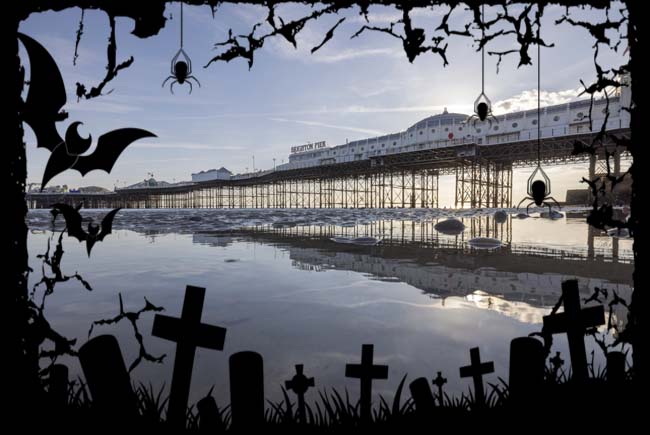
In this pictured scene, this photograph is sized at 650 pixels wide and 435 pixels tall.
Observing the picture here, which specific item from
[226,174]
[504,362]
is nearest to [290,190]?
[226,174]

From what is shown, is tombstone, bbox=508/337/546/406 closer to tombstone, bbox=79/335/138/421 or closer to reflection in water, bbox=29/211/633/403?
reflection in water, bbox=29/211/633/403

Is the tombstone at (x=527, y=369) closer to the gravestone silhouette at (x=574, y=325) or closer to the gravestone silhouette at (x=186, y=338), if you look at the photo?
the gravestone silhouette at (x=574, y=325)

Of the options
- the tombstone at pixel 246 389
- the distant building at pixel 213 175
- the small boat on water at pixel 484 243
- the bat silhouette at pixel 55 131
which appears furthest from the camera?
the distant building at pixel 213 175

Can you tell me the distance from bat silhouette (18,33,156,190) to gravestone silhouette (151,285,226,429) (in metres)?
0.68

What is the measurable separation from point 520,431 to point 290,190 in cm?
7764

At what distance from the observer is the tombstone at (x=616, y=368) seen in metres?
1.91

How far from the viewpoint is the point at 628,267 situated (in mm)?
6711

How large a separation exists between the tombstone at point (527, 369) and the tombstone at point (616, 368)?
44 centimetres

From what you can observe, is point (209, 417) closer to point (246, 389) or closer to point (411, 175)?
point (246, 389)

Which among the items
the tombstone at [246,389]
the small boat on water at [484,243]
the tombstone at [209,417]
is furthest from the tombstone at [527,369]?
the small boat on water at [484,243]

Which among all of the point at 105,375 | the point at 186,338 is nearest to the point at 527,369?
the point at 186,338

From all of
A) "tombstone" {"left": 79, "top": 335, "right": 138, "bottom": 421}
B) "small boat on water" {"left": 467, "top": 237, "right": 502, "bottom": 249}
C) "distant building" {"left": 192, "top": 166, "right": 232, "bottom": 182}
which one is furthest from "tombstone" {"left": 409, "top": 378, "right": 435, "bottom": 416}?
"distant building" {"left": 192, "top": 166, "right": 232, "bottom": 182}

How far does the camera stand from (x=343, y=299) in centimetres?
498

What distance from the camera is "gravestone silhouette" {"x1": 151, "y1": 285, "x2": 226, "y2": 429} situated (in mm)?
1693
